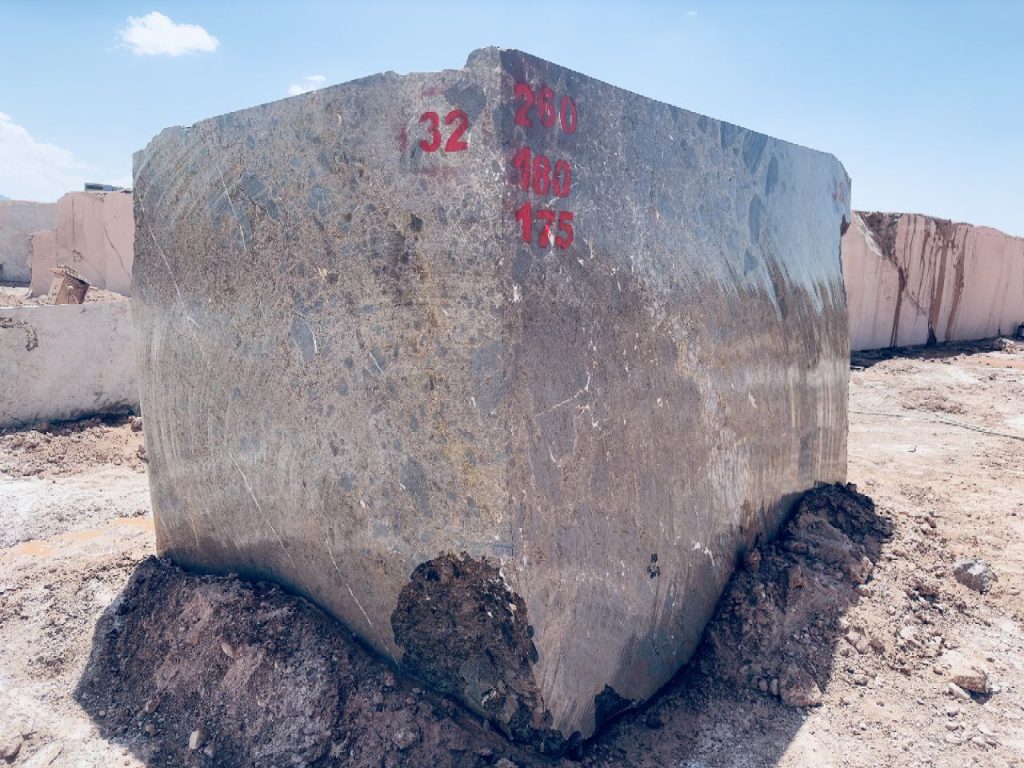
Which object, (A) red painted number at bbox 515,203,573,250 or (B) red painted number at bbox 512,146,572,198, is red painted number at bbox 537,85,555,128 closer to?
(B) red painted number at bbox 512,146,572,198

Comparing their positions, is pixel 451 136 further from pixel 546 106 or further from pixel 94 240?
pixel 94 240

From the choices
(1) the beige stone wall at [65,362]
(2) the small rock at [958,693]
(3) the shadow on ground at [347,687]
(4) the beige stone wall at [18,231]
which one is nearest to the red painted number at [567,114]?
(3) the shadow on ground at [347,687]

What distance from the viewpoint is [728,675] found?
233 centimetres

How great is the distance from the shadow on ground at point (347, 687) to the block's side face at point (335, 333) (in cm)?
15

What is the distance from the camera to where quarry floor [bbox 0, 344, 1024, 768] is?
6.61ft

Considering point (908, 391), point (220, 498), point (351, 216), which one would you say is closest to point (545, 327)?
point (351, 216)

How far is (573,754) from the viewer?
Result: 194cm

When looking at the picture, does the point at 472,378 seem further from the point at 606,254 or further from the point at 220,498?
the point at 220,498

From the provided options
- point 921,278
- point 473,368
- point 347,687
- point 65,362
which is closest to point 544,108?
point 473,368

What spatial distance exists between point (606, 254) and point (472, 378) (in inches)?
21.0

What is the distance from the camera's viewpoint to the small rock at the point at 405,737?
6.27 ft

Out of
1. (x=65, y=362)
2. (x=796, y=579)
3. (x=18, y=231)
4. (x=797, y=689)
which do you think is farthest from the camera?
(x=18, y=231)

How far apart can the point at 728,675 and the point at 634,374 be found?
102cm

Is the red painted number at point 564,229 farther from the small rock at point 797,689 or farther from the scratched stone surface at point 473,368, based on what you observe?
the small rock at point 797,689
